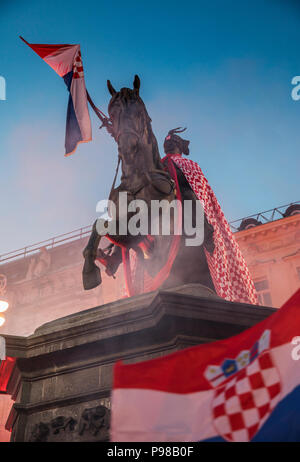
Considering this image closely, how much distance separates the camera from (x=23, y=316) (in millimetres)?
27359

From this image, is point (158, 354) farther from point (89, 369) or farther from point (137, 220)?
point (137, 220)

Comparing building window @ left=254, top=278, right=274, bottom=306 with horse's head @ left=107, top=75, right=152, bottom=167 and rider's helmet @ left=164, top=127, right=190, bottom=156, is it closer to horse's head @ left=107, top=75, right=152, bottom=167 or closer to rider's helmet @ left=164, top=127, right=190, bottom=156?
rider's helmet @ left=164, top=127, right=190, bottom=156

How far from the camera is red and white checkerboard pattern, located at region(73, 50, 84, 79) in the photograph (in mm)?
7324

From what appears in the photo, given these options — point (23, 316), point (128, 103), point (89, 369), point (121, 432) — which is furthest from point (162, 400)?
point (23, 316)

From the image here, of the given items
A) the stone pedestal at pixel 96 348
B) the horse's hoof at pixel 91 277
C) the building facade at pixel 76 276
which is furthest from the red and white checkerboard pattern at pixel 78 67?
the building facade at pixel 76 276

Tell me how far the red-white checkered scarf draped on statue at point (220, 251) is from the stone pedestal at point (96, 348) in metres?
1.35

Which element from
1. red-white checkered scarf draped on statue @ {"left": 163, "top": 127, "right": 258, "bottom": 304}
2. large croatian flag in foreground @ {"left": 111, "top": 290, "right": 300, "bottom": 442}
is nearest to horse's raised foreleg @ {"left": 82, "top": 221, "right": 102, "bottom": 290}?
red-white checkered scarf draped on statue @ {"left": 163, "top": 127, "right": 258, "bottom": 304}

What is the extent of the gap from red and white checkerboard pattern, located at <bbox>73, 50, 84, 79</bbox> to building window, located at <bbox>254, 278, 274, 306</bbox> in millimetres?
15712

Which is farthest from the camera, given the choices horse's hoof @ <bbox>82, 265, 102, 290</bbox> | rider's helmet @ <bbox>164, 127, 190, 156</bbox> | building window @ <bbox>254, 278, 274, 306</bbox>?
building window @ <bbox>254, 278, 274, 306</bbox>

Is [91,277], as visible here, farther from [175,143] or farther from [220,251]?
[175,143]

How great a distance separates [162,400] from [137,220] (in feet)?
8.15

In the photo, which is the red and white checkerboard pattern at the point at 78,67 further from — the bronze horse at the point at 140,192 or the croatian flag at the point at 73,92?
the bronze horse at the point at 140,192

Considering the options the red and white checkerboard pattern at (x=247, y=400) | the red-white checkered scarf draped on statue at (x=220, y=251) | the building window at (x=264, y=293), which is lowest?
the red and white checkerboard pattern at (x=247, y=400)

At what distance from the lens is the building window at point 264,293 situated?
20953 millimetres
